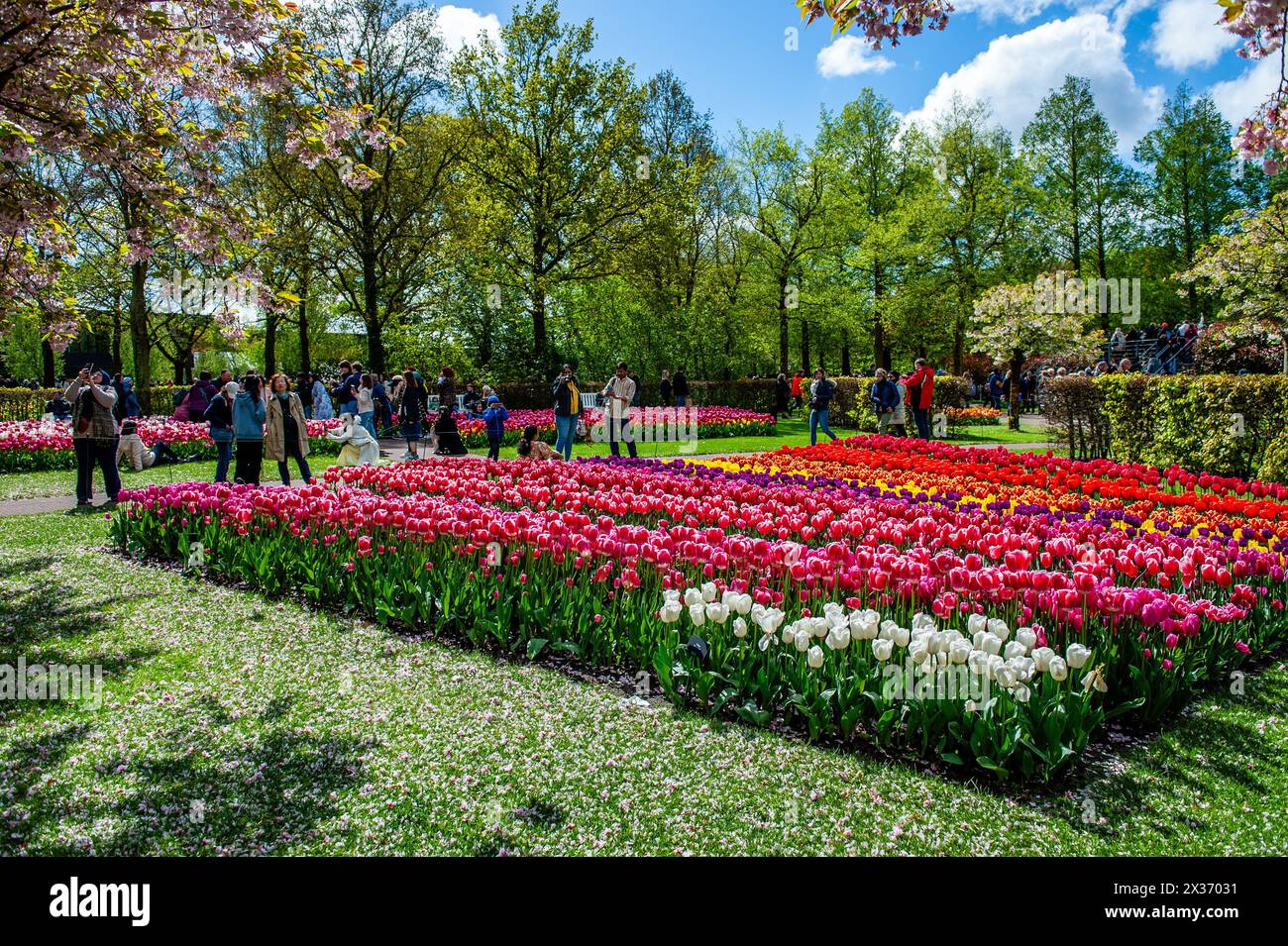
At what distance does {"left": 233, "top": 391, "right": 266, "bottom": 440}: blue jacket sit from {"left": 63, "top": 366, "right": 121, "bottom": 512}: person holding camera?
5.32ft

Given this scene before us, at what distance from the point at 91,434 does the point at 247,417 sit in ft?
6.66

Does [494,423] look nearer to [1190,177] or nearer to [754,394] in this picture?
[754,394]

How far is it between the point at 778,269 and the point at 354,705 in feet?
112

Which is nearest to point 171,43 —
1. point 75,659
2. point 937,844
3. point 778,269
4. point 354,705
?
point 75,659

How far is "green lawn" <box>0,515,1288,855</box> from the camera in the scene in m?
3.34

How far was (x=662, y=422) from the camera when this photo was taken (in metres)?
24.1

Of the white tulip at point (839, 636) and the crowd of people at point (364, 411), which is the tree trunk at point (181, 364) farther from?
the white tulip at point (839, 636)

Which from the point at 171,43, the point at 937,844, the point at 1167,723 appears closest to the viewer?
the point at 937,844

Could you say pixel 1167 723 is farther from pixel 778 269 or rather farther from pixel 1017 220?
pixel 1017 220

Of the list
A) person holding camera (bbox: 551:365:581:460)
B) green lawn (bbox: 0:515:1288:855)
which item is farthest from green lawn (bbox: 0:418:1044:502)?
green lawn (bbox: 0:515:1288:855)

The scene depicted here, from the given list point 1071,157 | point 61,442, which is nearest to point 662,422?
point 61,442

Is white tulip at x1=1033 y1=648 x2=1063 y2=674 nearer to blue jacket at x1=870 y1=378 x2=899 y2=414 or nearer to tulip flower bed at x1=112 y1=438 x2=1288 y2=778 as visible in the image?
tulip flower bed at x1=112 y1=438 x2=1288 y2=778

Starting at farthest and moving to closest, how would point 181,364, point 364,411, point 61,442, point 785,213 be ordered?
1. point 181,364
2. point 785,213
3. point 364,411
4. point 61,442

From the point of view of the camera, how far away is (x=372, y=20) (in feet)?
93.5
